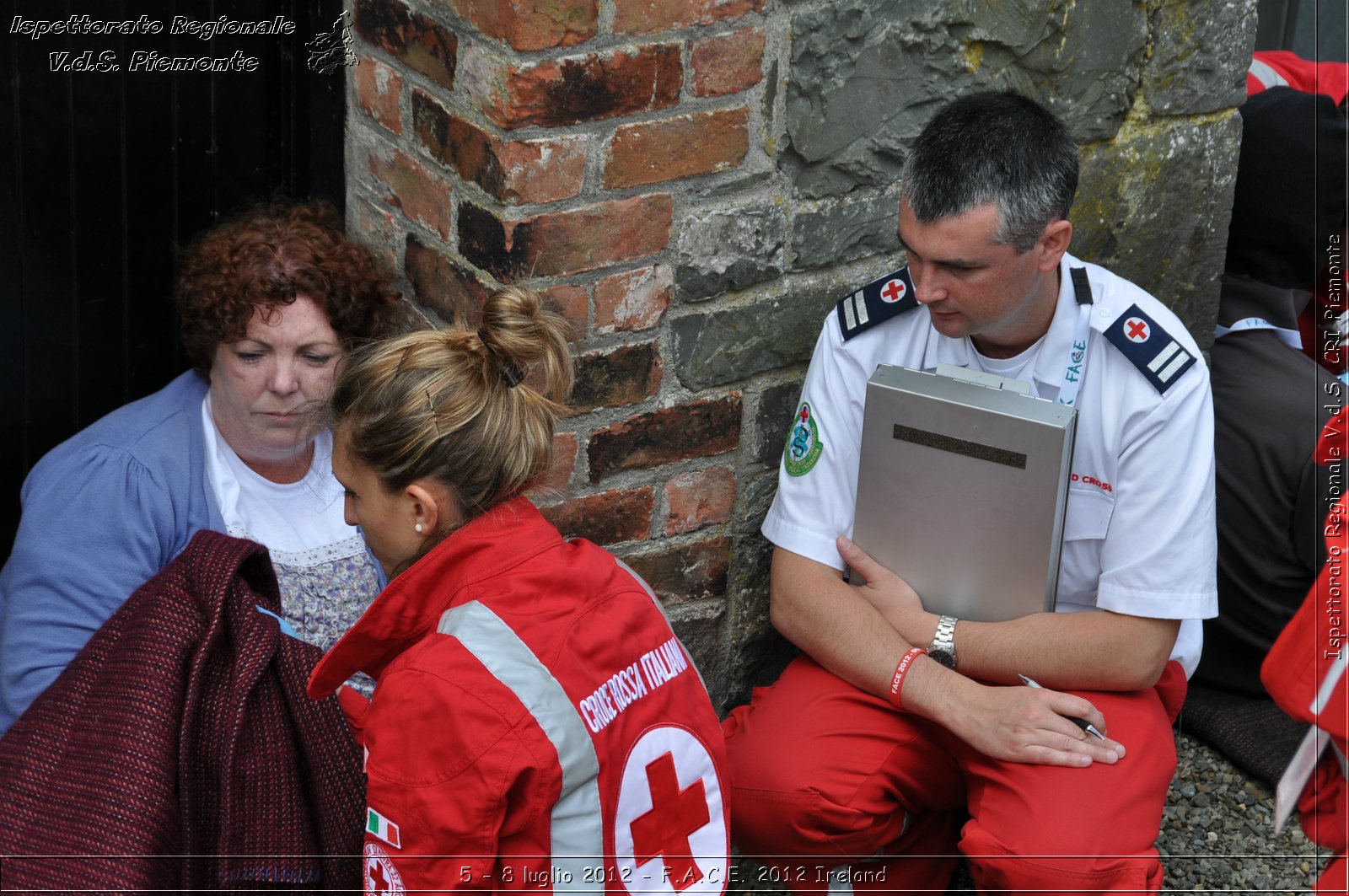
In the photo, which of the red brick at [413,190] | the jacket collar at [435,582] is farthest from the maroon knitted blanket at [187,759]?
the red brick at [413,190]

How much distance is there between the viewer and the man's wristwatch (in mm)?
2238

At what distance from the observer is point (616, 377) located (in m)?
2.25

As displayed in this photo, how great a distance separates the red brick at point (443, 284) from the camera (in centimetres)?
219

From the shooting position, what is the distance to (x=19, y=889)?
1.71 metres

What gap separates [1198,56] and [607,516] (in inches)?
60.0

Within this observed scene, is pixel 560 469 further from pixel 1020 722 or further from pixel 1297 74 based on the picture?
pixel 1297 74

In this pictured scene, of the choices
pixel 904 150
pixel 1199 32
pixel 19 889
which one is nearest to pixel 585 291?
pixel 904 150

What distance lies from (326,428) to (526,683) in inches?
32.5

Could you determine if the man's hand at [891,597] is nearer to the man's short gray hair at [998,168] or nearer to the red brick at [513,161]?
the man's short gray hair at [998,168]

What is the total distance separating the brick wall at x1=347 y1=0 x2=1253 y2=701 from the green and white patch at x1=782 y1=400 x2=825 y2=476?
120 mm

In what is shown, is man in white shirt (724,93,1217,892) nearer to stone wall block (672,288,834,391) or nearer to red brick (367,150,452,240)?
stone wall block (672,288,834,391)

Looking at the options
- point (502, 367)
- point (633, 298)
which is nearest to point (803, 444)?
point (633, 298)

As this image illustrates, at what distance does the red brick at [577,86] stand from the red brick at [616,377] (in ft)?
1.25

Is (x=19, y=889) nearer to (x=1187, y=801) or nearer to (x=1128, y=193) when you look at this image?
(x=1187, y=801)
